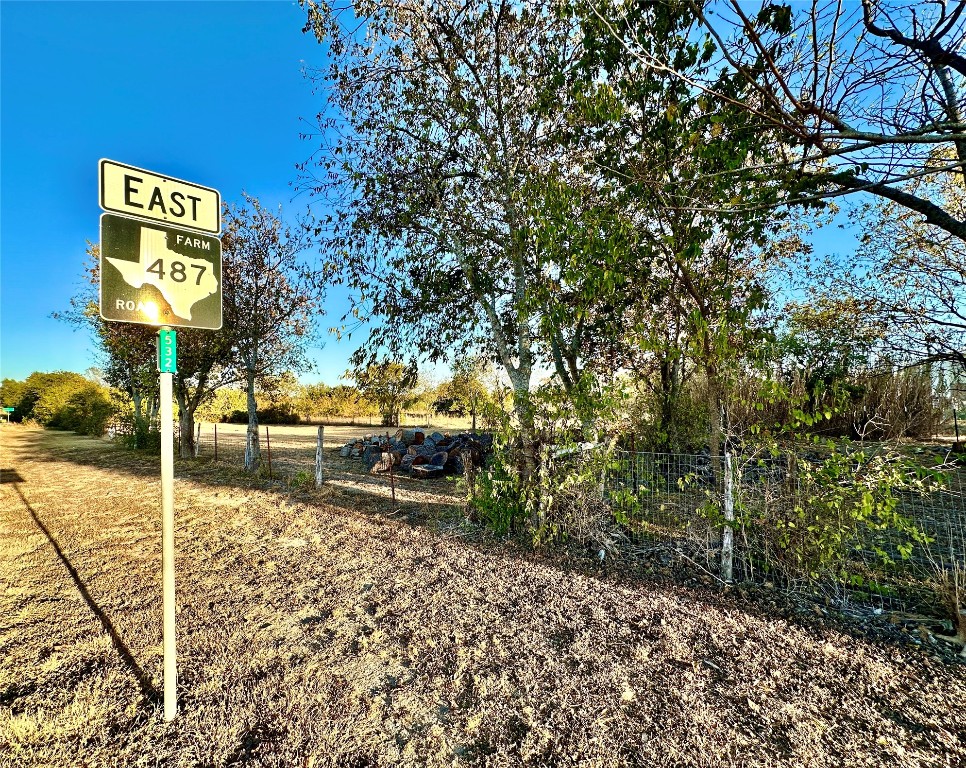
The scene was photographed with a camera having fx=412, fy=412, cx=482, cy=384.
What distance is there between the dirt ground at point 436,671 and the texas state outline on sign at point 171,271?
2.27 m

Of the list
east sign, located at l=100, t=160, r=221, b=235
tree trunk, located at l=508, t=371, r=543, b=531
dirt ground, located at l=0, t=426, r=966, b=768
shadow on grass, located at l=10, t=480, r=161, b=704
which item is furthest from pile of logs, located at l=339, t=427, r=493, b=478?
east sign, located at l=100, t=160, r=221, b=235

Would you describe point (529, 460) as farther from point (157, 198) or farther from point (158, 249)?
point (157, 198)

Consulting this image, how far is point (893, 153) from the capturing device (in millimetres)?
2781

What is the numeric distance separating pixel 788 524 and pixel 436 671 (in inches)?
126

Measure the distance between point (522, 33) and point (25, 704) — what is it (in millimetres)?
7707

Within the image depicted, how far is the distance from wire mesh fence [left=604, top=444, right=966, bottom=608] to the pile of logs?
4.03 m

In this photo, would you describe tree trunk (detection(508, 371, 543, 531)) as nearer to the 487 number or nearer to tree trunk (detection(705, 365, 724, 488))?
tree trunk (detection(705, 365, 724, 488))

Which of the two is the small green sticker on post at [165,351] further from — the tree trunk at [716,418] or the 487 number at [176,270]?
the tree trunk at [716,418]

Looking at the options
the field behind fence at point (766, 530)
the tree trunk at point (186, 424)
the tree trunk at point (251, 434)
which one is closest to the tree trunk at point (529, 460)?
the field behind fence at point (766, 530)

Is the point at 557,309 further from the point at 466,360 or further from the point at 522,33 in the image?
the point at 522,33

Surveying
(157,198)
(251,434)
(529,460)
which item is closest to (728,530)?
(529,460)

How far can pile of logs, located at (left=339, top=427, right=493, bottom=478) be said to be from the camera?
991 centimetres

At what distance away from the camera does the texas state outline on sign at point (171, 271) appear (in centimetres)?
218

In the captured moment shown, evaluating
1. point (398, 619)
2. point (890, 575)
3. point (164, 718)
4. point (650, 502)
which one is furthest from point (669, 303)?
point (164, 718)
